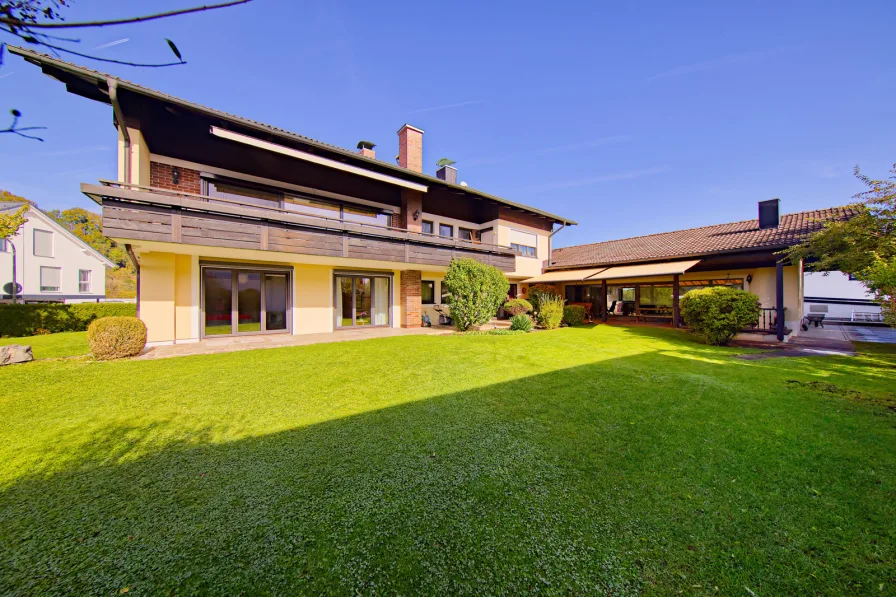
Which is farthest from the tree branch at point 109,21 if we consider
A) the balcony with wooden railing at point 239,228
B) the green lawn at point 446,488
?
the balcony with wooden railing at point 239,228

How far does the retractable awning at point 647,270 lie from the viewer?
15070mm

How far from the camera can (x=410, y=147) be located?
17.1 metres

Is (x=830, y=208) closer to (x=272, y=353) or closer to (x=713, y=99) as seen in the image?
(x=713, y=99)

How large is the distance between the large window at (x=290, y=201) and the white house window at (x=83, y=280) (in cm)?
2914

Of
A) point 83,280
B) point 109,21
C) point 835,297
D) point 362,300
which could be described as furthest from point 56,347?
point 835,297

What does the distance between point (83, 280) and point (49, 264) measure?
2.82 meters

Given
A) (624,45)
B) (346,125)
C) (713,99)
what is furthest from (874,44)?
(346,125)

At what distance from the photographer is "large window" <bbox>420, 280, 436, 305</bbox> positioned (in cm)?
1828

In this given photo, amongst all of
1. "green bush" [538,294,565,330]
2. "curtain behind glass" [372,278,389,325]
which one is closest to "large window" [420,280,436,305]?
"curtain behind glass" [372,278,389,325]

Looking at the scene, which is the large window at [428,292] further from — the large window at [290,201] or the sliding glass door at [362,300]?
the large window at [290,201]

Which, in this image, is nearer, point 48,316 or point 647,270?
point 48,316

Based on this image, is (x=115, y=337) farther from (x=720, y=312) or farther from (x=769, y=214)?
(x=769, y=214)

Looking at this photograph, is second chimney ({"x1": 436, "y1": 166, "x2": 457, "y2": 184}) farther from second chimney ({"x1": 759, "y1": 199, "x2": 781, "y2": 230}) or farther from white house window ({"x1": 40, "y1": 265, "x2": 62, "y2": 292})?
white house window ({"x1": 40, "y1": 265, "x2": 62, "y2": 292})

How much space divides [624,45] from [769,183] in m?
11.4
